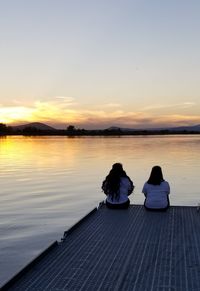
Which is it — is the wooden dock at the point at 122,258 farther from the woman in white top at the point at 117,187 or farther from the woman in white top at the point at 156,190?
the woman in white top at the point at 117,187

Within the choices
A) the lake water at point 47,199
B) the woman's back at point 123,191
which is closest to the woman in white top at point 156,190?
the woman's back at point 123,191

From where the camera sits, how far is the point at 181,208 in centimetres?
1327

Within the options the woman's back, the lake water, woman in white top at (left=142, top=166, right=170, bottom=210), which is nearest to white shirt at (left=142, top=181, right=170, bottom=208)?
woman in white top at (left=142, top=166, right=170, bottom=210)

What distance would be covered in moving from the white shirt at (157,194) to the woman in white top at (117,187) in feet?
1.89

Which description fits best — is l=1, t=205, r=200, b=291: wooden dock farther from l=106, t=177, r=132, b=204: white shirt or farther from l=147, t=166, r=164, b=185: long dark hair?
l=106, t=177, r=132, b=204: white shirt

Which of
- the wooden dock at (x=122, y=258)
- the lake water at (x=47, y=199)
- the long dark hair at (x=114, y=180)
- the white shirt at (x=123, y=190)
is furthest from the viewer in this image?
the white shirt at (x=123, y=190)

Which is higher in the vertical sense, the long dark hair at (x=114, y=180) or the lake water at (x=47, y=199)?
the long dark hair at (x=114, y=180)

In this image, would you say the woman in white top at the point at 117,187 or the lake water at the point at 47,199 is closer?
the lake water at the point at 47,199

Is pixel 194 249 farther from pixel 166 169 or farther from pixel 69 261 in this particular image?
pixel 166 169

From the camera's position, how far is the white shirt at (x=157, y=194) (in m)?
12.6

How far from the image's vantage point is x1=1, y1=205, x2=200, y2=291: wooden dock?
271 inches

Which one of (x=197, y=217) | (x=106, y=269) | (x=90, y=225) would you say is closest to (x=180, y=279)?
(x=106, y=269)

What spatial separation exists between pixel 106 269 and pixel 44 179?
20.0 metres

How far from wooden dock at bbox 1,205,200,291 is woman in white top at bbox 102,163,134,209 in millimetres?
1221
